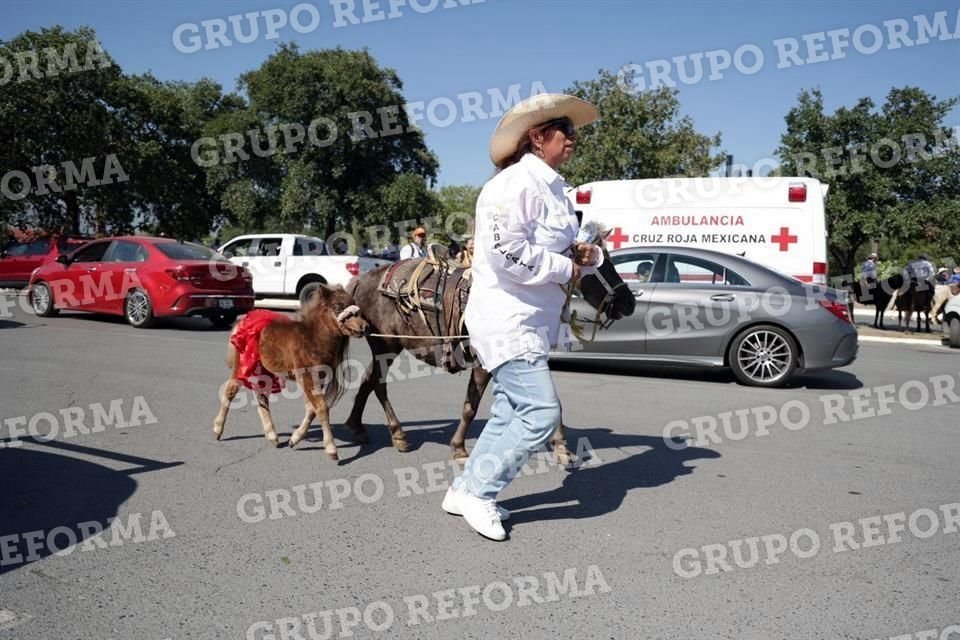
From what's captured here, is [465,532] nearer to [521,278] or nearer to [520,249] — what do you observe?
[521,278]

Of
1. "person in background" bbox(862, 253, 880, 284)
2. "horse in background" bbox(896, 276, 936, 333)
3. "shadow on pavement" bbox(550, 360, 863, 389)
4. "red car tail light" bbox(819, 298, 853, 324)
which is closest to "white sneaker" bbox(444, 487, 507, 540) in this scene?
"shadow on pavement" bbox(550, 360, 863, 389)

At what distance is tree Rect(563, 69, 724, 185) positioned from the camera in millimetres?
26000

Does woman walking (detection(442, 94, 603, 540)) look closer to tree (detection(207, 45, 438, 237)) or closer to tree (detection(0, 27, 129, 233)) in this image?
tree (detection(0, 27, 129, 233))

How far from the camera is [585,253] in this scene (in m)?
3.97

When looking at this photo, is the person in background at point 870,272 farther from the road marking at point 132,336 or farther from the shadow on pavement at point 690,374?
the road marking at point 132,336

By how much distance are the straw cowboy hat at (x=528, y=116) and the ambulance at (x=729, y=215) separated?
311 inches

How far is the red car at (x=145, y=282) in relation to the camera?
46.0ft

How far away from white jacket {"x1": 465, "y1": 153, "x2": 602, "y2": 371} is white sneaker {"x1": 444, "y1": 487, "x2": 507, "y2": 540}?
0.74m

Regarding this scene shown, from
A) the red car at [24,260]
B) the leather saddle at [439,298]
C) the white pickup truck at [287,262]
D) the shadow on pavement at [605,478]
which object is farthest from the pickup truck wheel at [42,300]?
the shadow on pavement at [605,478]

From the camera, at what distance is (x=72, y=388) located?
8.23 meters

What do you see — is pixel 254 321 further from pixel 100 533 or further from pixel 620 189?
pixel 620 189

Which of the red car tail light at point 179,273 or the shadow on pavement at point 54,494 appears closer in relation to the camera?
the shadow on pavement at point 54,494

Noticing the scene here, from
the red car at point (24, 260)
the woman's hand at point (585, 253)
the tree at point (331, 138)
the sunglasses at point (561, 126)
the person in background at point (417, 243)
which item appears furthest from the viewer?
the tree at point (331, 138)

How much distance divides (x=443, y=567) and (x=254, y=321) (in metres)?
2.88
